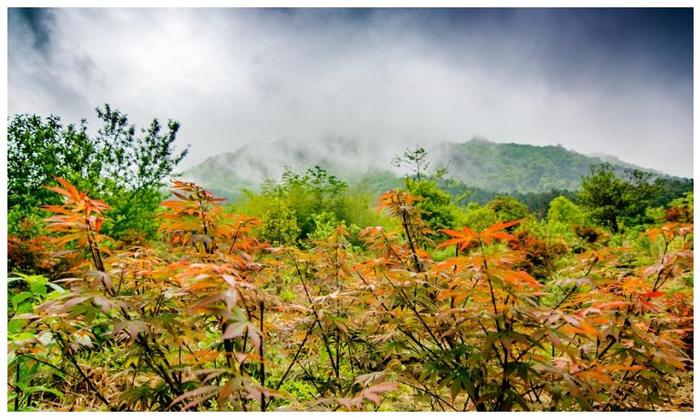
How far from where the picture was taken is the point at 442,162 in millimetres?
83188

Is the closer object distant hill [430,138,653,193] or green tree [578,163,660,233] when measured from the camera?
green tree [578,163,660,233]

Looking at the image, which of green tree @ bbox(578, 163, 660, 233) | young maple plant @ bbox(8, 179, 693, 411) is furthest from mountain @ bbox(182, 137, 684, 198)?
young maple plant @ bbox(8, 179, 693, 411)

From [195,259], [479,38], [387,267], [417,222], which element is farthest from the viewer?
[479,38]

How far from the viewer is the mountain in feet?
242

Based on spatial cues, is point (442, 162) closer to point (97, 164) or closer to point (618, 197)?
point (618, 197)

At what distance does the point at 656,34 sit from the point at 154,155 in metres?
10.6

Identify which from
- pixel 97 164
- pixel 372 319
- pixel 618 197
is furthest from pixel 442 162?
pixel 372 319

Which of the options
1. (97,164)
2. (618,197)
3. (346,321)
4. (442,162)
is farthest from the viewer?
(442,162)

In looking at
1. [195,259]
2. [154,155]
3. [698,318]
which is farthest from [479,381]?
[154,155]

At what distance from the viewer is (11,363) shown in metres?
1.66

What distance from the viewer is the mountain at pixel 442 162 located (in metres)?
73.9

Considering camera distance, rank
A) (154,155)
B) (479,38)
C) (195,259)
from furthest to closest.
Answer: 1. (154,155)
2. (479,38)
3. (195,259)

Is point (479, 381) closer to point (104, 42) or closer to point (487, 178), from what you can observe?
point (104, 42)

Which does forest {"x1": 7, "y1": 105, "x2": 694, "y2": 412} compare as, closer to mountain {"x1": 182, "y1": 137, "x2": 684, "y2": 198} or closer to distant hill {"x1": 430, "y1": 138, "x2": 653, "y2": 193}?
mountain {"x1": 182, "y1": 137, "x2": 684, "y2": 198}
